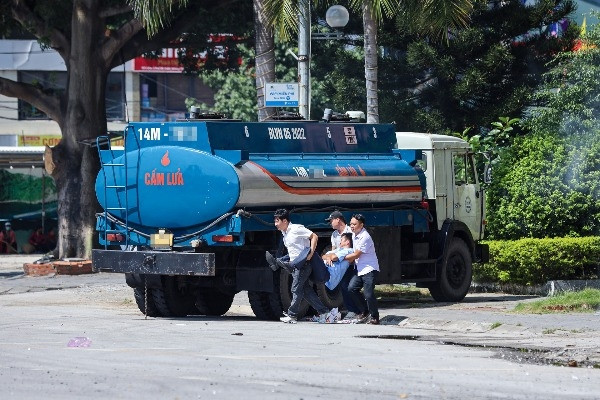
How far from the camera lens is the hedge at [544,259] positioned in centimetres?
2377

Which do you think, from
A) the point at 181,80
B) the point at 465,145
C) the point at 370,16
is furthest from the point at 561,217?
the point at 181,80

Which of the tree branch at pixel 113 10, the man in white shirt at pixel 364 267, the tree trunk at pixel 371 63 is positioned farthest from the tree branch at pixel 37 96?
the man in white shirt at pixel 364 267

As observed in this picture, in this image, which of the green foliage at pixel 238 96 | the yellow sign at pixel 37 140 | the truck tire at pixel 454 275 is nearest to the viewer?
the truck tire at pixel 454 275

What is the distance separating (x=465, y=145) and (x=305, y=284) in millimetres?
5941

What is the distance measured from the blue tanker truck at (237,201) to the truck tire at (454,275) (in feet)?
1.26

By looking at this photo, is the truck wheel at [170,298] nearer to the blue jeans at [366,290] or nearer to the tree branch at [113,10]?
the blue jeans at [366,290]

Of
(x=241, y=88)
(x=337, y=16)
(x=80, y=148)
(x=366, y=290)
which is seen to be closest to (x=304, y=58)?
(x=337, y=16)

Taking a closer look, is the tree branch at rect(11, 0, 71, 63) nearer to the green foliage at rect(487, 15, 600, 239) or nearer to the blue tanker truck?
the green foliage at rect(487, 15, 600, 239)

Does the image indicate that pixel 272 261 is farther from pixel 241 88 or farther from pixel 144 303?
pixel 241 88

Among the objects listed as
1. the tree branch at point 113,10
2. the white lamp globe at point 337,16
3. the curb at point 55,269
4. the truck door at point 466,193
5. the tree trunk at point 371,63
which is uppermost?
the tree branch at point 113,10

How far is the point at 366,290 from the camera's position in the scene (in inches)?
713

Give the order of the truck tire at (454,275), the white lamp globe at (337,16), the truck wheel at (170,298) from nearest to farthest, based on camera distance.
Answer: the truck wheel at (170,298)
the truck tire at (454,275)
the white lamp globe at (337,16)

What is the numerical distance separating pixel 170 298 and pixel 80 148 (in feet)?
43.2

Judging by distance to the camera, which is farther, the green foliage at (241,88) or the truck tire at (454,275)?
the green foliage at (241,88)
